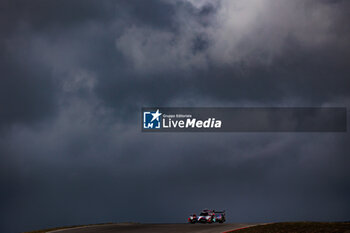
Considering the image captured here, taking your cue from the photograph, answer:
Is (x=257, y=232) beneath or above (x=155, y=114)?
beneath

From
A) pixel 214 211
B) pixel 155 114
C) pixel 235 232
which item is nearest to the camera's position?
pixel 235 232

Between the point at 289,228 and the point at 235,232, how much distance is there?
12.4 feet

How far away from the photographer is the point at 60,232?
105 ft

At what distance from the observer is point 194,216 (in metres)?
43.1

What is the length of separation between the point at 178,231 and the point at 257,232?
633 centimetres

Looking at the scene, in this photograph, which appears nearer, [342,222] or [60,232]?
[342,222]

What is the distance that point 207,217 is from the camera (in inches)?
1718

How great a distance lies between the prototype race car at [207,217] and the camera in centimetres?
4306

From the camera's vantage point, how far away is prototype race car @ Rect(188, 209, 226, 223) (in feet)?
141

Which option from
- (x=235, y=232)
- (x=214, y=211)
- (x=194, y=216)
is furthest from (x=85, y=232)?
(x=214, y=211)

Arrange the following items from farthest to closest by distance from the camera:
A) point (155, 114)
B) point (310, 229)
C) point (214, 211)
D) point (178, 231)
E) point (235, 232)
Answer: point (214, 211), point (155, 114), point (178, 231), point (235, 232), point (310, 229)

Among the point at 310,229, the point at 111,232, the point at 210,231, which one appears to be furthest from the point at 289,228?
the point at 111,232

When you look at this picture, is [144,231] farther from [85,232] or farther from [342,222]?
[342,222]

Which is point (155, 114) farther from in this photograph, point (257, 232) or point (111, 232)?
point (257, 232)
